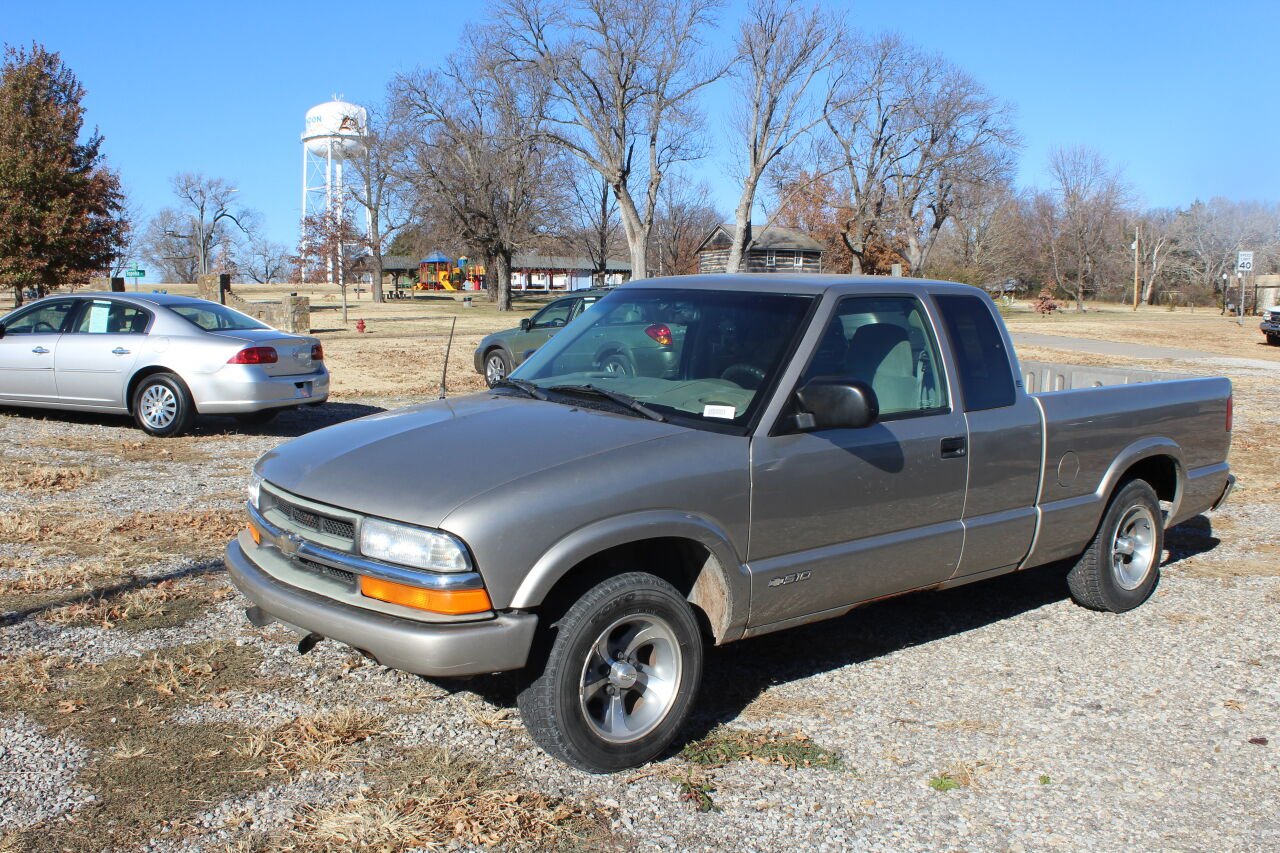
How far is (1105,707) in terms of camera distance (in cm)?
457

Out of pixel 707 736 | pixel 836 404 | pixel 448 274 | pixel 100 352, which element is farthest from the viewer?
pixel 448 274

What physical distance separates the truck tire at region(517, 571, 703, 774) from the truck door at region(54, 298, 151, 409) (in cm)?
853

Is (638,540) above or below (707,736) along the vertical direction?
above

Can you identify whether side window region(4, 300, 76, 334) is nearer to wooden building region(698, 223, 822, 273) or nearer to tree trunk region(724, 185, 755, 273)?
tree trunk region(724, 185, 755, 273)

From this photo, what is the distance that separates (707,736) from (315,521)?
1.70 meters

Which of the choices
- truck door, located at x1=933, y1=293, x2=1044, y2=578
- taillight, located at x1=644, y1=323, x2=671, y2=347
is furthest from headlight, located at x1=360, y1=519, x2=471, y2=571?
truck door, located at x1=933, y1=293, x2=1044, y2=578

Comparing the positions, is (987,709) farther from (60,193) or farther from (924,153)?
(924,153)

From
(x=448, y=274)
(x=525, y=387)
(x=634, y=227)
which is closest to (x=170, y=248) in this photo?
(x=448, y=274)

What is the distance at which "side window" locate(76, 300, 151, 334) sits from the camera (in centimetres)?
1077

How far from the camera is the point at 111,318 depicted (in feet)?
35.7

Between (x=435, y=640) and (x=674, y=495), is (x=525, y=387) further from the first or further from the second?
(x=435, y=640)

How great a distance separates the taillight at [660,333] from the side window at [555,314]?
40.2 ft

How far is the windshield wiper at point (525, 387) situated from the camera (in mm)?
4675

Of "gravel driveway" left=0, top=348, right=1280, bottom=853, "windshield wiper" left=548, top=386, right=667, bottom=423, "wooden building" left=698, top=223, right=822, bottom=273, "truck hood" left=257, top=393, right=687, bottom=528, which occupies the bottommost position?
"gravel driveway" left=0, top=348, right=1280, bottom=853
